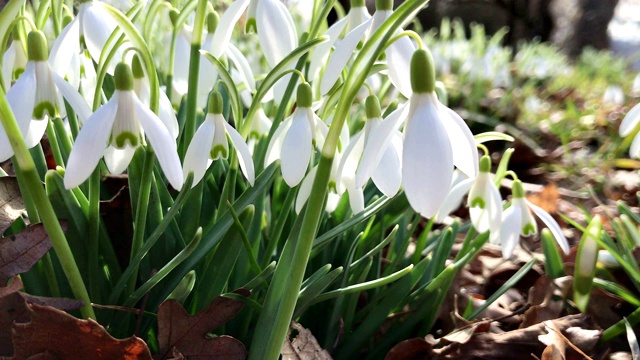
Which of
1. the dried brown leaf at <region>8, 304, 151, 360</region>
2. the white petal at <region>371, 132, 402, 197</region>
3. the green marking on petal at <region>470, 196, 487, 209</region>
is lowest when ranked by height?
the green marking on petal at <region>470, 196, 487, 209</region>

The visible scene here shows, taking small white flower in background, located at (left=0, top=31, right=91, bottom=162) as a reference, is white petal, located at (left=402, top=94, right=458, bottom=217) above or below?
below

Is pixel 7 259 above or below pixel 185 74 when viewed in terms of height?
below

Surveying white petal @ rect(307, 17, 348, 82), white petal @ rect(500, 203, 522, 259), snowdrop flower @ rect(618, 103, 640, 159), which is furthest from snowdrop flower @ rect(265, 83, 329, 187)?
snowdrop flower @ rect(618, 103, 640, 159)

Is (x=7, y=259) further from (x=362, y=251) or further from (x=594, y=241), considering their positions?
(x=594, y=241)

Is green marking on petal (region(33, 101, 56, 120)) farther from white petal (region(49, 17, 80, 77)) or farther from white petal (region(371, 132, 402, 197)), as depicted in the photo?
white petal (region(371, 132, 402, 197))

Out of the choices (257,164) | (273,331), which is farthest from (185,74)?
(273,331)

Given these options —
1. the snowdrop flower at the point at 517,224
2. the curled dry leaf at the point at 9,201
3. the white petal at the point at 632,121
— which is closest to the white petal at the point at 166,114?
the curled dry leaf at the point at 9,201

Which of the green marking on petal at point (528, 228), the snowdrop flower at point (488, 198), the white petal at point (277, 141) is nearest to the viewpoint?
the white petal at point (277, 141)

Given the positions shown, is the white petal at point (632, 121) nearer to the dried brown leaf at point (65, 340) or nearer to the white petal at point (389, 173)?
the white petal at point (389, 173)
